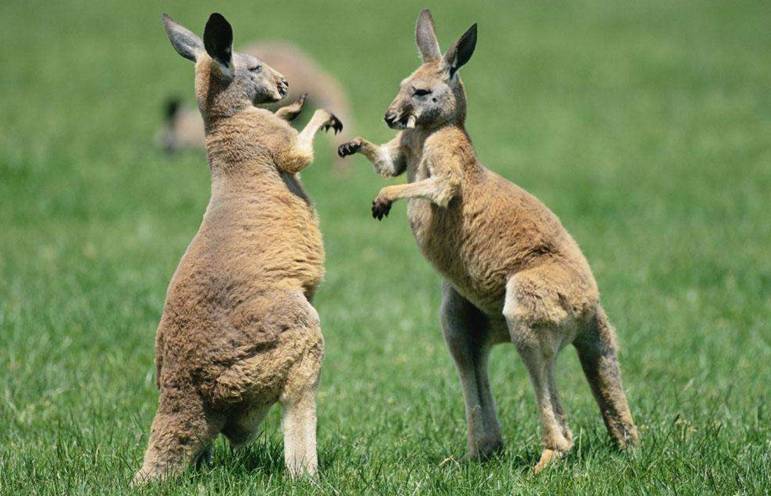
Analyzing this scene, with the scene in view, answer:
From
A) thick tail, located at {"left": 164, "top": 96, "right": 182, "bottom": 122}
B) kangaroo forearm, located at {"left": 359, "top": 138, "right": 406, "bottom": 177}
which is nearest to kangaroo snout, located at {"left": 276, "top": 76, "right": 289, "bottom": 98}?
kangaroo forearm, located at {"left": 359, "top": 138, "right": 406, "bottom": 177}

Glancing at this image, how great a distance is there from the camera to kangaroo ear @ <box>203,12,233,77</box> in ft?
15.9

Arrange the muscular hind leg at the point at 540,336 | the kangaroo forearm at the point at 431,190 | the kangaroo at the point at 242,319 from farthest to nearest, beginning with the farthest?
the kangaroo forearm at the point at 431,190 < the muscular hind leg at the point at 540,336 < the kangaroo at the point at 242,319

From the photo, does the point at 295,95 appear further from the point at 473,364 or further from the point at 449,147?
the point at 473,364

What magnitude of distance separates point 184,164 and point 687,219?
6.91 metres

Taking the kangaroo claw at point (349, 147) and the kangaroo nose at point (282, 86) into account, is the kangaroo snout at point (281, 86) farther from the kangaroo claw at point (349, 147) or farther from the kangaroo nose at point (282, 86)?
the kangaroo claw at point (349, 147)

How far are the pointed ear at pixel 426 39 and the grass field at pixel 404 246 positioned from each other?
199 centimetres

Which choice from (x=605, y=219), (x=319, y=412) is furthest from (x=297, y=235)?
(x=605, y=219)

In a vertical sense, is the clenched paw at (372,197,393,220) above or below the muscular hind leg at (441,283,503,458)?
above

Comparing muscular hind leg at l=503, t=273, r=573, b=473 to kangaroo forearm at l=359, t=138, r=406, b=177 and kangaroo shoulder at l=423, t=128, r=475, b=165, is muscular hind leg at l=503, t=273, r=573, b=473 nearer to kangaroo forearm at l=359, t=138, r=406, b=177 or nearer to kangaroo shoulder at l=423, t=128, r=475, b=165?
kangaroo shoulder at l=423, t=128, r=475, b=165

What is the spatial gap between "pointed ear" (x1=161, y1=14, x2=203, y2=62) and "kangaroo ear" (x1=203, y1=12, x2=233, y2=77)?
248 mm

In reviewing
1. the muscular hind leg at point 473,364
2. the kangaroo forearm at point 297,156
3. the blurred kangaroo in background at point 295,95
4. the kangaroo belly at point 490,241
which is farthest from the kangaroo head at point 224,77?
the blurred kangaroo in background at point 295,95

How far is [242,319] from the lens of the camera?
14.6ft

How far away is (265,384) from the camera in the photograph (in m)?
4.41

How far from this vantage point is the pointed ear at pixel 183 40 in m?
5.26
